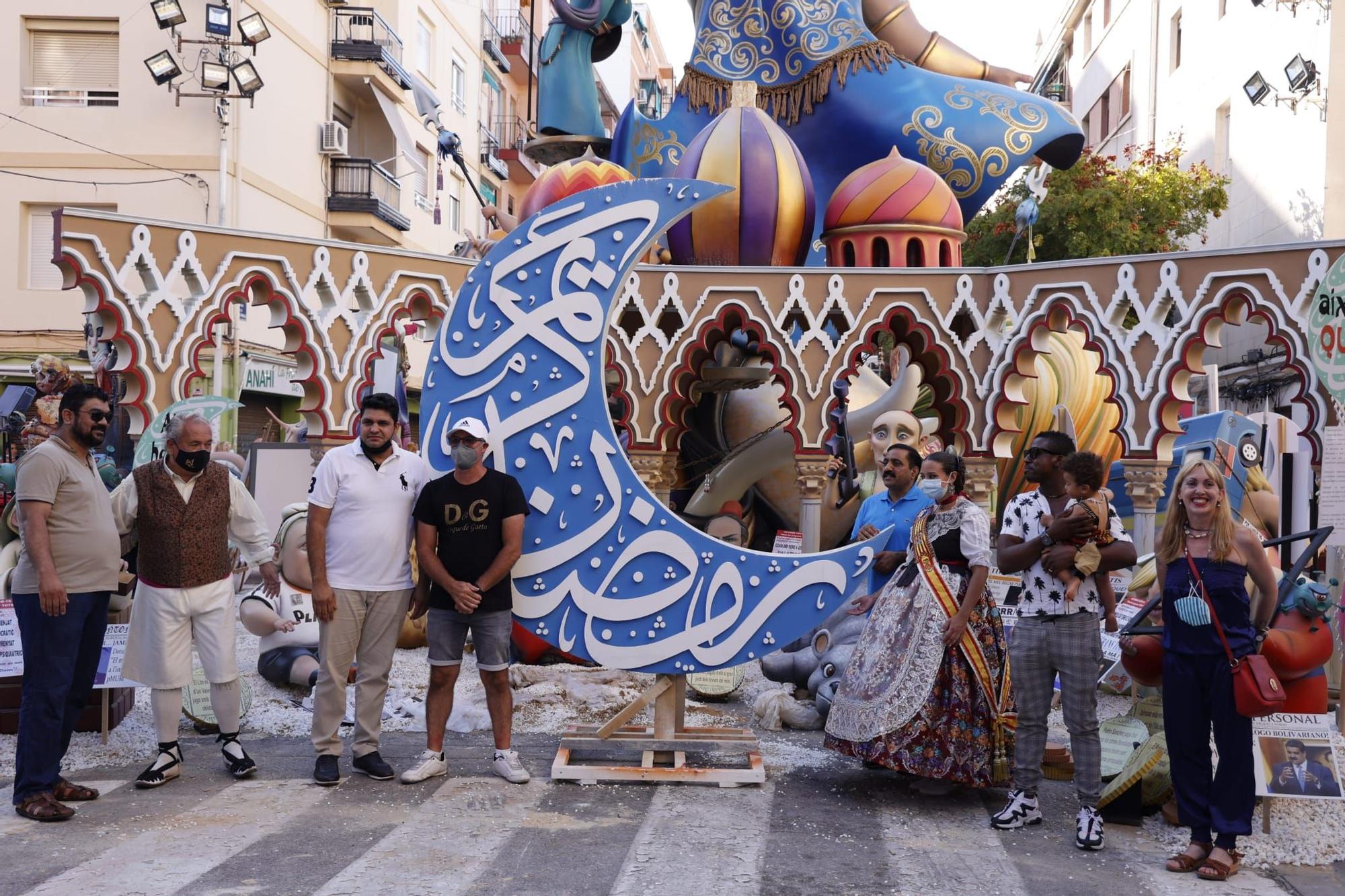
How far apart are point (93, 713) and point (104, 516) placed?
6.03ft

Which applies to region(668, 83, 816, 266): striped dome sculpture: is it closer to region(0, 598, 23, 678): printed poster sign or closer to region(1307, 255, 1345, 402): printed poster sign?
region(1307, 255, 1345, 402): printed poster sign

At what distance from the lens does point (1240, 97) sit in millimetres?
24656

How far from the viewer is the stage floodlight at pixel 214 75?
19406 mm

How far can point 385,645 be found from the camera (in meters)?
5.89

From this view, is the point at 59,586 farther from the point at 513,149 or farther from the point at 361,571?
the point at 513,149

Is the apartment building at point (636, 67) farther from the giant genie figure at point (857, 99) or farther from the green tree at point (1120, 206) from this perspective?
the giant genie figure at point (857, 99)

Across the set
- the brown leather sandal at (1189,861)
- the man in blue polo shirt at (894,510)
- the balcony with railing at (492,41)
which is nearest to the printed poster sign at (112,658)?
the man in blue polo shirt at (894,510)

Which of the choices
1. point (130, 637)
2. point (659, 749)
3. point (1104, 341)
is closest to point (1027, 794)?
point (659, 749)

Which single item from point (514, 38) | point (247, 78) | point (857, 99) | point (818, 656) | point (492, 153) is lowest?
point (818, 656)

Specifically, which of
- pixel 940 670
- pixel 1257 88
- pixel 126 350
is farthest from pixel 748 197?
pixel 1257 88

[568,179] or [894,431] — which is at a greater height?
Answer: [568,179]

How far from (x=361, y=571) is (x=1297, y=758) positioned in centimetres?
380

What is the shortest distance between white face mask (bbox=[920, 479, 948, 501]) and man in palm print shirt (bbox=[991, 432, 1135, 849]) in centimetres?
32

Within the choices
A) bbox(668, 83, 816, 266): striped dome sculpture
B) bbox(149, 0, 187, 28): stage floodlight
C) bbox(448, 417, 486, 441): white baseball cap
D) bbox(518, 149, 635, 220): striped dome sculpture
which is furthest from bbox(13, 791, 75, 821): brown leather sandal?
bbox(149, 0, 187, 28): stage floodlight
